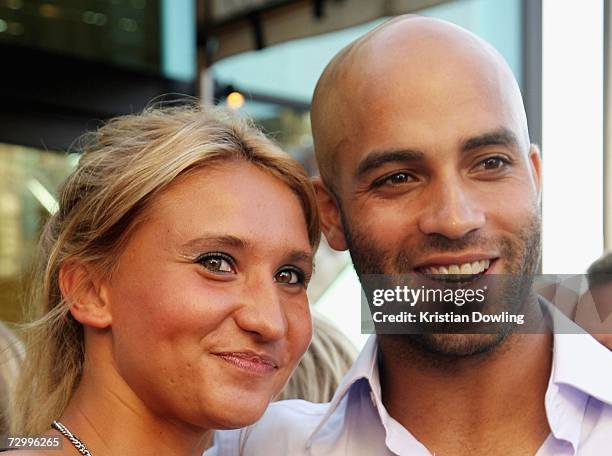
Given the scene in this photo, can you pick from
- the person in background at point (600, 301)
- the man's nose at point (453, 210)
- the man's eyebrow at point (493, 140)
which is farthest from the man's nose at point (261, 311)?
the person in background at point (600, 301)

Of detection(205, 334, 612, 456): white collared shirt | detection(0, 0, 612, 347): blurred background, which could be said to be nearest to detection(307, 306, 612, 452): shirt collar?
detection(205, 334, 612, 456): white collared shirt

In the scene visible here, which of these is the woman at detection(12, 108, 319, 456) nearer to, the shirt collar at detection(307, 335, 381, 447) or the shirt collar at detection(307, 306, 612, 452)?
the shirt collar at detection(307, 335, 381, 447)

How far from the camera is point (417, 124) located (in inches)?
48.8

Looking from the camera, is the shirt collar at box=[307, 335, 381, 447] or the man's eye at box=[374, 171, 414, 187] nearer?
the man's eye at box=[374, 171, 414, 187]

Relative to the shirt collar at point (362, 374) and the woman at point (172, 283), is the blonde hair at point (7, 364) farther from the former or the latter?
the shirt collar at point (362, 374)

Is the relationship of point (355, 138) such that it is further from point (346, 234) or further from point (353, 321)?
point (353, 321)

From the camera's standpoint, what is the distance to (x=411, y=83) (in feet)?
4.12

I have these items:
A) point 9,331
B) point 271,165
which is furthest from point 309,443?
point 9,331

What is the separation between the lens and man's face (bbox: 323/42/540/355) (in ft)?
4.03

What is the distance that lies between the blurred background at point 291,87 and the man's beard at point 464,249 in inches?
1.5

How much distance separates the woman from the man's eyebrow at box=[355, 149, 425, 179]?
0.12 m

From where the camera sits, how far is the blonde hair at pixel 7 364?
1.61 meters

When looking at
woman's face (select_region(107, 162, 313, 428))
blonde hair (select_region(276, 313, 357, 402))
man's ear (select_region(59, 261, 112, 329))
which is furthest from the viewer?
blonde hair (select_region(276, 313, 357, 402))

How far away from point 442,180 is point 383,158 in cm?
10
